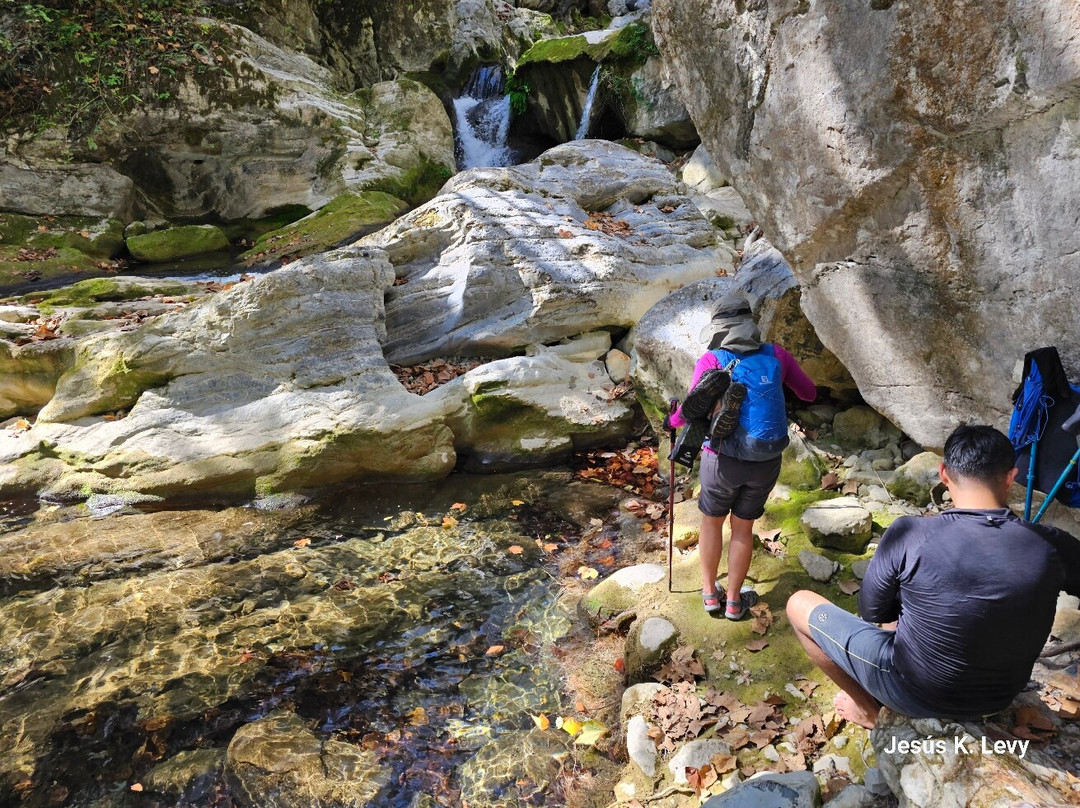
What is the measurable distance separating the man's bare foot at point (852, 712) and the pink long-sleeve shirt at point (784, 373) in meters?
1.60

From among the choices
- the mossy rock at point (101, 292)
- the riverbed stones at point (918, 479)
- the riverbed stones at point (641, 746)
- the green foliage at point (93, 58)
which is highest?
the green foliage at point (93, 58)

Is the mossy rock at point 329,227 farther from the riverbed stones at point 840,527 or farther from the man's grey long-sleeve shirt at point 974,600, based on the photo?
the man's grey long-sleeve shirt at point 974,600

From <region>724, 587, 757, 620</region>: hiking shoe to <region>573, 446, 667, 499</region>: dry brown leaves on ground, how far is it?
2056mm

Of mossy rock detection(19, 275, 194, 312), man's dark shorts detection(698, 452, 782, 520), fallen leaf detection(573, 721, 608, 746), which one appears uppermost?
mossy rock detection(19, 275, 194, 312)

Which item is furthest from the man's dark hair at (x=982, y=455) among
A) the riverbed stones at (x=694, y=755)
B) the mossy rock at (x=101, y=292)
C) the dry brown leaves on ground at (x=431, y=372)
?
the mossy rock at (x=101, y=292)

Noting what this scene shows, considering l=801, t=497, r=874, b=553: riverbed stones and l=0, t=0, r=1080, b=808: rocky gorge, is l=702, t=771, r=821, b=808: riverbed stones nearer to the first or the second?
l=0, t=0, r=1080, b=808: rocky gorge

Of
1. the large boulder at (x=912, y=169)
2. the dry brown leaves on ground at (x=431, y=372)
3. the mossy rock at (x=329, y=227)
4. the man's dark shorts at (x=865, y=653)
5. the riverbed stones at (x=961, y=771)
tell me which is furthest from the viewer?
the mossy rock at (x=329, y=227)

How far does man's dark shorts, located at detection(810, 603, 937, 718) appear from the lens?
2502mm

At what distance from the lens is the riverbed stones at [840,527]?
4.24m

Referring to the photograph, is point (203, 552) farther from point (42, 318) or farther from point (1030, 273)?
point (1030, 273)

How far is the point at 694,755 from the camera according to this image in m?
3.17

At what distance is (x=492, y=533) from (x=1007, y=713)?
413 cm

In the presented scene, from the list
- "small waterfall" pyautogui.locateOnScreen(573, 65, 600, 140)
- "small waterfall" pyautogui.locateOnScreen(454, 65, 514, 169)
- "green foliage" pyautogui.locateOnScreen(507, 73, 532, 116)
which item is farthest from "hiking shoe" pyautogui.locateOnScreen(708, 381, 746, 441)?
"green foliage" pyautogui.locateOnScreen(507, 73, 532, 116)

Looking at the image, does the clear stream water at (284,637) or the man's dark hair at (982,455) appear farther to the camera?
the clear stream water at (284,637)
